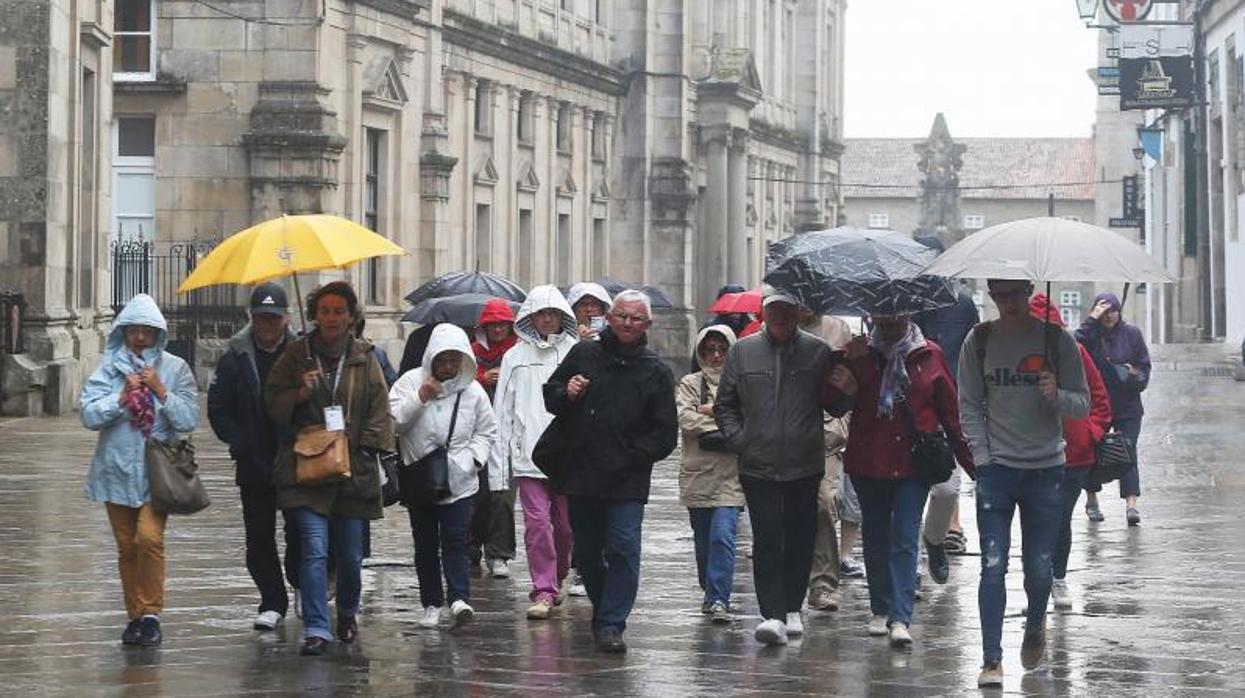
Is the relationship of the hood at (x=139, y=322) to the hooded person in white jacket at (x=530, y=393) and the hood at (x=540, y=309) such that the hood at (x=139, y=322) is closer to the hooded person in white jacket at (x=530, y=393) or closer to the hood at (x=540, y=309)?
the hooded person in white jacket at (x=530, y=393)

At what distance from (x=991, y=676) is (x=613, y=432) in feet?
7.59

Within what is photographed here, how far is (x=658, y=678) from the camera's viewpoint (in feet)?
37.2

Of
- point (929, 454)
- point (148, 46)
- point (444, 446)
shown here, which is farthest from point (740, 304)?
point (148, 46)

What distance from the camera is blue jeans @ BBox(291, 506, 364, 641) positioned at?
11.9m

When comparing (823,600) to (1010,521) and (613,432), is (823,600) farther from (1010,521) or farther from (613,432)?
(1010,521)

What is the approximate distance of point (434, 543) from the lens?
42.9 ft

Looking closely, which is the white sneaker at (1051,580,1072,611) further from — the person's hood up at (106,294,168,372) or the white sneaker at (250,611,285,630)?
the person's hood up at (106,294,168,372)

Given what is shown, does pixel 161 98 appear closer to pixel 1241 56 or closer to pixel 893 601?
pixel 1241 56

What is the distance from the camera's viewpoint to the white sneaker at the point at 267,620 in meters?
12.6

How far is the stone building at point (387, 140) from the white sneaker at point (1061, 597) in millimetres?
17323

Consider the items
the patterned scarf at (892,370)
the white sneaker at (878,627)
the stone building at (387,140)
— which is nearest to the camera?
the patterned scarf at (892,370)

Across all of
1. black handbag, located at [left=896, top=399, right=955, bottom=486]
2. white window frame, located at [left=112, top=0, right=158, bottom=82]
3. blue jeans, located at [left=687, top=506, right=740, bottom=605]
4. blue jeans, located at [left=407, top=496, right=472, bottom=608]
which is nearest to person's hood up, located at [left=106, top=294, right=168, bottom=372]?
blue jeans, located at [left=407, top=496, right=472, bottom=608]

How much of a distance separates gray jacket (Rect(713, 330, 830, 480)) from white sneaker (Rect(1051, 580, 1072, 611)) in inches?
80.8

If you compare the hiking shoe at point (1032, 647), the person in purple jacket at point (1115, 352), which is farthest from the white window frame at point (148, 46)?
the hiking shoe at point (1032, 647)
